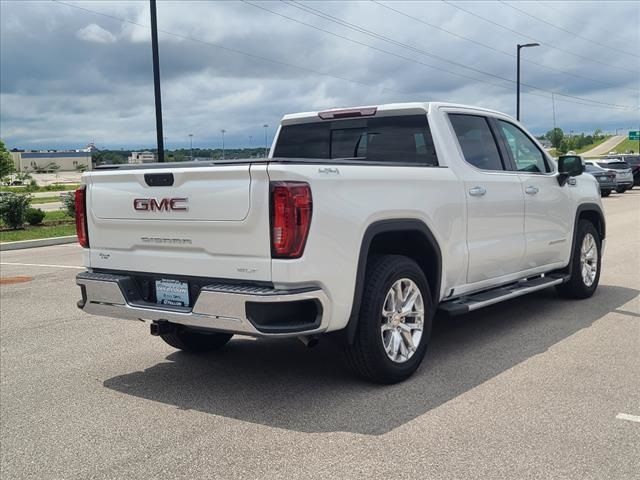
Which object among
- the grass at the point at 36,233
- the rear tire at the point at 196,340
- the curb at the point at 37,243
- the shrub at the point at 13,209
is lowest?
the rear tire at the point at 196,340

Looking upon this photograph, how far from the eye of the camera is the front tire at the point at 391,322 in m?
4.75

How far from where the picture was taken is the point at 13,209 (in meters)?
19.0

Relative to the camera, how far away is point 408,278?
5066 millimetres

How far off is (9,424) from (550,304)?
18.3ft

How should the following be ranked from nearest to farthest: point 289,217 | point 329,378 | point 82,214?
point 289,217 → point 329,378 → point 82,214

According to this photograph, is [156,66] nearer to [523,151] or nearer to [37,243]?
[37,243]

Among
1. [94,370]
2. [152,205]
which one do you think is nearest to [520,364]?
[152,205]

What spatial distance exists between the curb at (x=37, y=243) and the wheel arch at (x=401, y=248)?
12.3m

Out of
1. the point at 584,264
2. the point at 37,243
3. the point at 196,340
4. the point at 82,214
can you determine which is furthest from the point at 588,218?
the point at 37,243

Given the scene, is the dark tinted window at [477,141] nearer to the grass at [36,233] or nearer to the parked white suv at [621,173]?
the grass at [36,233]

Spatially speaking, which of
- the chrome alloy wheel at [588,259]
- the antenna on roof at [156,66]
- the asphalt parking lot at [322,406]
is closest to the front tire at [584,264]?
the chrome alloy wheel at [588,259]

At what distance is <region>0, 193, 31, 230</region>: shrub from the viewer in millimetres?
18891

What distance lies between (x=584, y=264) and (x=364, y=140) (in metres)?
3.36

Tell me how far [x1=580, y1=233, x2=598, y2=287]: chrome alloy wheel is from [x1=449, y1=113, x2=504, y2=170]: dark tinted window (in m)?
2.08
